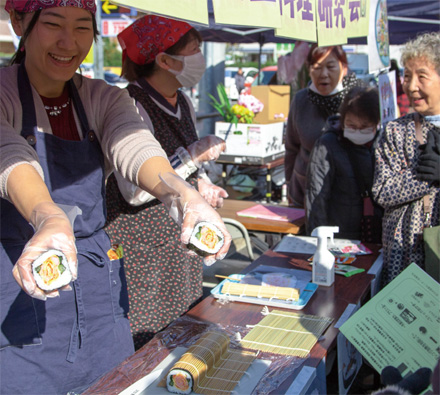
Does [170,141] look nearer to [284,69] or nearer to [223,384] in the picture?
[223,384]

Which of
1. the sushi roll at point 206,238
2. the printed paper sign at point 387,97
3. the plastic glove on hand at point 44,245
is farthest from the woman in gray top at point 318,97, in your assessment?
the plastic glove on hand at point 44,245

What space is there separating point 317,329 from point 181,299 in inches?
27.6

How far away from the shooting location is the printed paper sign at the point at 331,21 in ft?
6.13

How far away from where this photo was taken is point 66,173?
1.44m

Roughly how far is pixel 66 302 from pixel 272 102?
18.7ft

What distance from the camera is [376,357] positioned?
4.81ft

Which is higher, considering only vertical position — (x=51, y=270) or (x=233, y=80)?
(x=233, y=80)

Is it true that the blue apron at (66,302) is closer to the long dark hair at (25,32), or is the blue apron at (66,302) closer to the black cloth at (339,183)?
the long dark hair at (25,32)

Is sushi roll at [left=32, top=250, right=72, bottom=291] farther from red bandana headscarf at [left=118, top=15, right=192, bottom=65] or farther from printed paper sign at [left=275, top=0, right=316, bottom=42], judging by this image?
red bandana headscarf at [left=118, top=15, right=192, bottom=65]

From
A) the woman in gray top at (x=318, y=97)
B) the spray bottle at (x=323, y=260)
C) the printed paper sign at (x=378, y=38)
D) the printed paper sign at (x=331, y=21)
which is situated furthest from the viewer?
the woman in gray top at (x=318, y=97)

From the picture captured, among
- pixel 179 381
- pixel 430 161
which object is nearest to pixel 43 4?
pixel 179 381

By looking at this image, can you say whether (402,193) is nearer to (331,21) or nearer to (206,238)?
(331,21)

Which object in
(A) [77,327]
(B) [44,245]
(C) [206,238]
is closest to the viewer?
(B) [44,245]

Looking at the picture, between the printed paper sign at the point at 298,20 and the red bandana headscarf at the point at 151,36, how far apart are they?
2.13 ft
